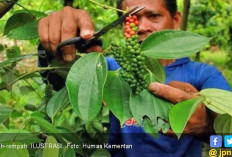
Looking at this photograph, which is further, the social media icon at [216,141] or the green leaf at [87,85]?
the social media icon at [216,141]

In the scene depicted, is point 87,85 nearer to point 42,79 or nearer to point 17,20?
point 17,20

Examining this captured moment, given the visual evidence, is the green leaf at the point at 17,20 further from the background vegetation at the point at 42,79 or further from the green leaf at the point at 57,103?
the green leaf at the point at 57,103

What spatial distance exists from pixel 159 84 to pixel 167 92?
2 centimetres

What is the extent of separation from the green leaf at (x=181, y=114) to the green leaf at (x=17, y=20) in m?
0.34

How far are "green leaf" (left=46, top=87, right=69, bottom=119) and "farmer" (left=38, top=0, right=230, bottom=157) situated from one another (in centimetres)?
8

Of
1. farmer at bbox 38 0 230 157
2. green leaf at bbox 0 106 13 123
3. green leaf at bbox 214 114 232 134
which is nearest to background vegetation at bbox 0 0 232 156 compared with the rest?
green leaf at bbox 0 106 13 123

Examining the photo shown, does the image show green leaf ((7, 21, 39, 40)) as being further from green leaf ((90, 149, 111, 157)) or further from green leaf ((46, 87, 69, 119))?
green leaf ((90, 149, 111, 157))

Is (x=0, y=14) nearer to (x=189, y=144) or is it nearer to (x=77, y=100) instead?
(x=77, y=100)

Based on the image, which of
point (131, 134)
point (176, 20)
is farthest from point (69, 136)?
point (176, 20)

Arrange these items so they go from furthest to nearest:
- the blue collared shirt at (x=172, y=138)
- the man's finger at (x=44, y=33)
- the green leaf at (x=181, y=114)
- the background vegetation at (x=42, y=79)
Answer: the blue collared shirt at (x=172, y=138), the background vegetation at (x=42, y=79), the man's finger at (x=44, y=33), the green leaf at (x=181, y=114)

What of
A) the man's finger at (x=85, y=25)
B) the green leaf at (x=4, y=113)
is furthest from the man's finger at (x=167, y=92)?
the green leaf at (x=4, y=113)

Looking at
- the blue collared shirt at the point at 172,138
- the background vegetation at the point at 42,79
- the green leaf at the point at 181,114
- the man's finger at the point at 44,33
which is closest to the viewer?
the green leaf at the point at 181,114

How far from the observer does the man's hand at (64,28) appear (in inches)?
20.3

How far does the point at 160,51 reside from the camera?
46 cm
